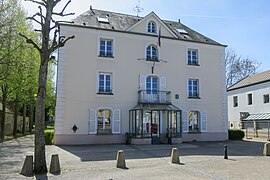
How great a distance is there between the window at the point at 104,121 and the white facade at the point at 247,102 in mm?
18585

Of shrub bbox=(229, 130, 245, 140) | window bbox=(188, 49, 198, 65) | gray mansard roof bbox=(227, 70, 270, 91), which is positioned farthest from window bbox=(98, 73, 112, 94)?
gray mansard roof bbox=(227, 70, 270, 91)

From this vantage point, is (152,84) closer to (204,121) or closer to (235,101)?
(204,121)

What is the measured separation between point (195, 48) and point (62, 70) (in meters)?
11.5

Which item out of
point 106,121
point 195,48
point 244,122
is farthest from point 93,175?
point 244,122

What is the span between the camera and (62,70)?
61.1ft

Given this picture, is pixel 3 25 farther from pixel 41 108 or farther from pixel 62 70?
pixel 41 108

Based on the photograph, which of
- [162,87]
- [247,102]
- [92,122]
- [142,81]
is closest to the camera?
[92,122]

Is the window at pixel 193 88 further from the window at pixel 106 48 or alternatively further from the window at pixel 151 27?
the window at pixel 106 48

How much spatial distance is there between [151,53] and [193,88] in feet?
15.5

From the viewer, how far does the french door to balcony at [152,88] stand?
20.3m

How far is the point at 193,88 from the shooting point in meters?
22.5

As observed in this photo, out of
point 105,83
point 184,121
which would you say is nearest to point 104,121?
point 105,83

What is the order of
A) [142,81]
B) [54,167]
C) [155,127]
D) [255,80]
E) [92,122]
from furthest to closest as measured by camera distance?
1. [255,80]
2. [142,81]
3. [155,127]
4. [92,122]
5. [54,167]

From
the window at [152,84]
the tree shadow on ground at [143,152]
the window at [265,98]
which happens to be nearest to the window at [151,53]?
the window at [152,84]
